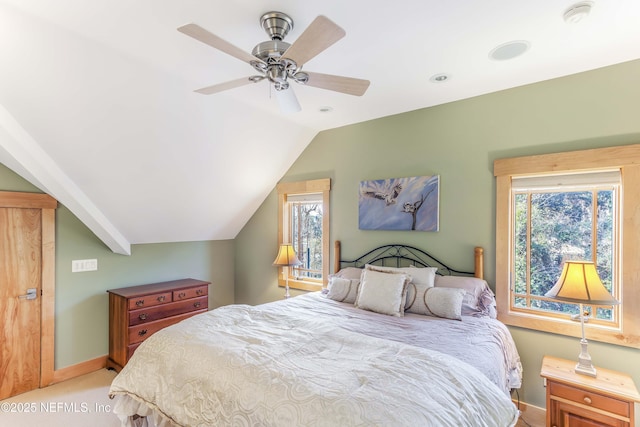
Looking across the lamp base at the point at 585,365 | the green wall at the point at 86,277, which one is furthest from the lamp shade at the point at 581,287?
the green wall at the point at 86,277

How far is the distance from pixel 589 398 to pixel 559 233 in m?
1.23

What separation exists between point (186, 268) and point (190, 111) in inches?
94.4

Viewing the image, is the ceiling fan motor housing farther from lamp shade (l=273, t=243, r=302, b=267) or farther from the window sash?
lamp shade (l=273, t=243, r=302, b=267)

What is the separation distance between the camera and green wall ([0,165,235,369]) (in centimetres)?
322

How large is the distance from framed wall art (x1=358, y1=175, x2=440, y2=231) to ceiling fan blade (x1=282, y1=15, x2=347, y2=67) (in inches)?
78.6

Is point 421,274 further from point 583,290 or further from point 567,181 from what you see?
point 567,181

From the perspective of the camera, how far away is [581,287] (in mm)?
2072

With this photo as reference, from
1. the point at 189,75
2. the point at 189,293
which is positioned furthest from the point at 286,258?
the point at 189,75

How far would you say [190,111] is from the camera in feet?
9.35

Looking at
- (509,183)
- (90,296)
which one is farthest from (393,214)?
(90,296)

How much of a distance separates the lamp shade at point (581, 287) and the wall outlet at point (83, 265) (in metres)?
4.32

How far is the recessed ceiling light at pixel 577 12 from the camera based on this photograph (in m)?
1.72

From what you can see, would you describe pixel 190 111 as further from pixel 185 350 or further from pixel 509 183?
pixel 509 183

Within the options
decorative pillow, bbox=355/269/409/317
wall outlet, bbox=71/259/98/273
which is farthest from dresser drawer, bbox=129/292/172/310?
decorative pillow, bbox=355/269/409/317
